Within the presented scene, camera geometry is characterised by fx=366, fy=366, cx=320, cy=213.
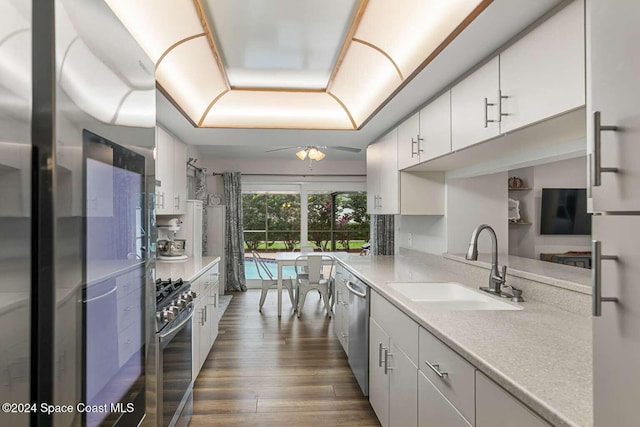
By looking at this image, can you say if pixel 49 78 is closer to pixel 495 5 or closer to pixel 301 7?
pixel 495 5

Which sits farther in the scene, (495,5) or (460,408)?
(495,5)

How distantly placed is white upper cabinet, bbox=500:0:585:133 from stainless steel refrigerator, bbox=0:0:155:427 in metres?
1.44

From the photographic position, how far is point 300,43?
2.43 meters

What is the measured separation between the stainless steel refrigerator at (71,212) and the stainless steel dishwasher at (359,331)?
1662 millimetres

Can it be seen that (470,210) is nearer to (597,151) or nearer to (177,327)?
(177,327)

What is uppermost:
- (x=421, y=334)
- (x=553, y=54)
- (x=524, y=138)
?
(x=553, y=54)

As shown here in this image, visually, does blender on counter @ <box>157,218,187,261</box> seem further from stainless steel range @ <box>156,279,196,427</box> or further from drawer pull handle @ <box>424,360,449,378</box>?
drawer pull handle @ <box>424,360,449,378</box>

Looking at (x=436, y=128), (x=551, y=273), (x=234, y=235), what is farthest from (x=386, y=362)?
(x=234, y=235)

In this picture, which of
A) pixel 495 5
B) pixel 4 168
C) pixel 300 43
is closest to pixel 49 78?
pixel 4 168

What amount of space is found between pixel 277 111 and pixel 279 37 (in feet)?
3.46

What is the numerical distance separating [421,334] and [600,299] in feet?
3.24

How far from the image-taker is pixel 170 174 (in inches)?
136

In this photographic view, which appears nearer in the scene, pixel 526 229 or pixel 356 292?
pixel 356 292

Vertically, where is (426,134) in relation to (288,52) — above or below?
below
